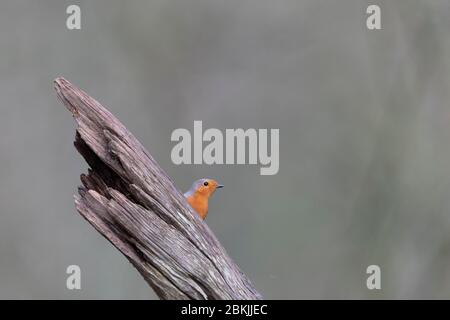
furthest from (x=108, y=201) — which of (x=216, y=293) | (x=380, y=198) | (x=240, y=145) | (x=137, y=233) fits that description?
(x=380, y=198)

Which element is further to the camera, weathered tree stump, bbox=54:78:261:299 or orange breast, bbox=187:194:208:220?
orange breast, bbox=187:194:208:220

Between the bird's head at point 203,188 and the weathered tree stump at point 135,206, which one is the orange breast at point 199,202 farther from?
the weathered tree stump at point 135,206

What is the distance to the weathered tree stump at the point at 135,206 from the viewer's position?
268cm

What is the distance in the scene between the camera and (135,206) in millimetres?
2686

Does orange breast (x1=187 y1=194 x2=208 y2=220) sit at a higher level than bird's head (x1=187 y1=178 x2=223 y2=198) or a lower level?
lower

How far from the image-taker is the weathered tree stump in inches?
105

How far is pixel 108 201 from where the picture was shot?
265cm

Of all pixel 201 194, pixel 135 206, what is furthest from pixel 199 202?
pixel 135 206

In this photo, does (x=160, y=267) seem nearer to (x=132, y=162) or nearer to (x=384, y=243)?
(x=132, y=162)

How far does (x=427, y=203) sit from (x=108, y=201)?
3.97 meters

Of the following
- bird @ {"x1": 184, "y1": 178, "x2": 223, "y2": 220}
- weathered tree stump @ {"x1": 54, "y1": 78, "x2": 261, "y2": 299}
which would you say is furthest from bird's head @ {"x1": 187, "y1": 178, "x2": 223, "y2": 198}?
weathered tree stump @ {"x1": 54, "y1": 78, "x2": 261, "y2": 299}

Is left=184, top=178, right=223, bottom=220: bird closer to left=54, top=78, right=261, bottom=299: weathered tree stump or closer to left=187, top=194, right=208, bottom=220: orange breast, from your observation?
left=187, top=194, right=208, bottom=220: orange breast

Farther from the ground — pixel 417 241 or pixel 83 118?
pixel 83 118

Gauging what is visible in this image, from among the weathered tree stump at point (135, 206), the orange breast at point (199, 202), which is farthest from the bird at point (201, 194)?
the weathered tree stump at point (135, 206)
